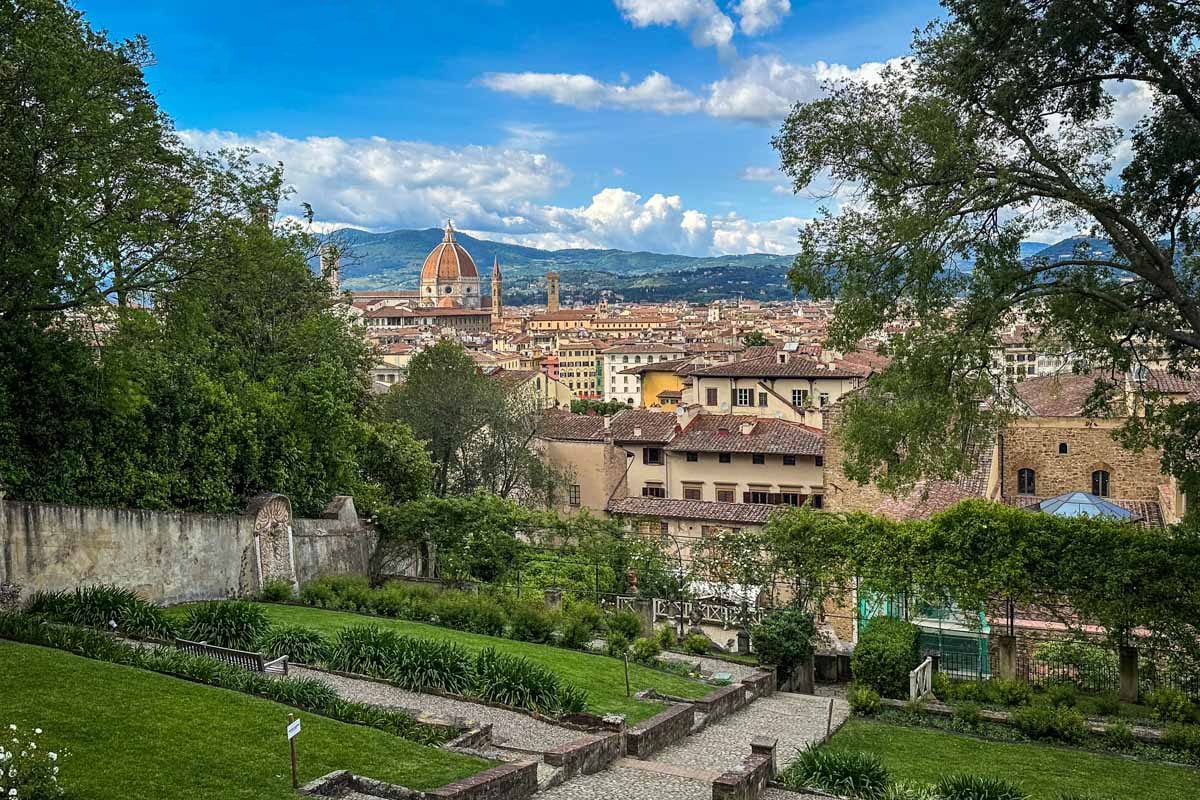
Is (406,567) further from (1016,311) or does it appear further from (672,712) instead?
(1016,311)

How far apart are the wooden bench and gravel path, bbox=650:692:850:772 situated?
17.3ft

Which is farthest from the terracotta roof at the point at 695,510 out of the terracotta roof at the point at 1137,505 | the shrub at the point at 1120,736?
the shrub at the point at 1120,736

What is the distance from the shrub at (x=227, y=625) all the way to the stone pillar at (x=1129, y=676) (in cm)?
1469

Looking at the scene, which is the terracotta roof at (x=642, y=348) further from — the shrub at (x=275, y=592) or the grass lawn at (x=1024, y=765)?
the grass lawn at (x=1024, y=765)

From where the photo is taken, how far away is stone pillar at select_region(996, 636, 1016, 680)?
18828 millimetres

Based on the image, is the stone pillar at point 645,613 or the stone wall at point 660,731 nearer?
the stone wall at point 660,731

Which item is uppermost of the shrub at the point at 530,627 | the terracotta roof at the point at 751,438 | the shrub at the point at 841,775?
the terracotta roof at the point at 751,438

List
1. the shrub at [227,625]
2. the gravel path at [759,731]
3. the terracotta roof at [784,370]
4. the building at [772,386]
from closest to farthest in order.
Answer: the gravel path at [759,731] → the shrub at [227,625] → the building at [772,386] → the terracotta roof at [784,370]

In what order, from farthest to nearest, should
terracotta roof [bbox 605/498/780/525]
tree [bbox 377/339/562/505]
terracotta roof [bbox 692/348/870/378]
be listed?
1. terracotta roof [bbox 692/348/870/378]
2. tree [bbox 377/339/562/505]
3. terracotta roof [bbox 605/498/780/525]

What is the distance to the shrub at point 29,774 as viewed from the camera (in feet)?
25.3

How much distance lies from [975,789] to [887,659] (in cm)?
700

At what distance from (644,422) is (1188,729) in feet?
103

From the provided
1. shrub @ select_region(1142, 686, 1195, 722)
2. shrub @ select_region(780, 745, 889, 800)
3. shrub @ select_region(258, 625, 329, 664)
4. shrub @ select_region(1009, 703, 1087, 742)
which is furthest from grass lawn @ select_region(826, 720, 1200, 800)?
shrub @ select_region(258, 625, 329, 664)

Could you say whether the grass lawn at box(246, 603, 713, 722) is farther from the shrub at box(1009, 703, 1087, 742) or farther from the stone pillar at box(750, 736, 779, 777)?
the shrub at box(1009, 703, 1087, 742)
